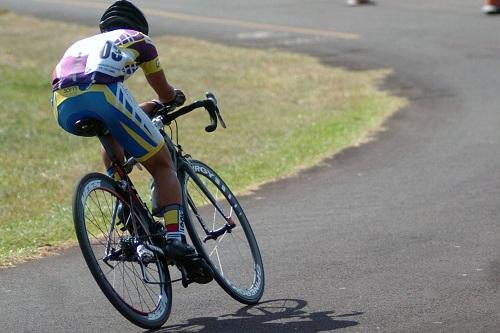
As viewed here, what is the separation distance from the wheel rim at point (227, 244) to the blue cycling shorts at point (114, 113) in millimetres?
569

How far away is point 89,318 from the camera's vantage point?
652 cm

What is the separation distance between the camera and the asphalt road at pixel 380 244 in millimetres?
6524

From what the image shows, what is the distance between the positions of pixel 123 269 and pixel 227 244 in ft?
4.19

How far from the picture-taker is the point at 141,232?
6.34m

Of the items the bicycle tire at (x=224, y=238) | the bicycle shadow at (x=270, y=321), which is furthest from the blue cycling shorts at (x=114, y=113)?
the bicycle shadow at (x=270, y=321)

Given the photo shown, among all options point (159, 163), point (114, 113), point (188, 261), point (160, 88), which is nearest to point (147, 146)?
point (159, 163)

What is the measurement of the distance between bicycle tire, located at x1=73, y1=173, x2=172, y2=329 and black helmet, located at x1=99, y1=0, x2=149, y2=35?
0.95 m

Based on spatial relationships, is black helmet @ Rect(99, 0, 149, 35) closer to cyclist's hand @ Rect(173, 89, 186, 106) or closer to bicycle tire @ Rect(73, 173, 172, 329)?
cyclist's hand @ Rect(173, 89, 186, 106)

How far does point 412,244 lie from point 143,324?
2948mm

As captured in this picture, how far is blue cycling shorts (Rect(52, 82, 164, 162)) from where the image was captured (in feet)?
20.0

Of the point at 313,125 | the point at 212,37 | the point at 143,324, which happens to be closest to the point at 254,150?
the point at 313,125

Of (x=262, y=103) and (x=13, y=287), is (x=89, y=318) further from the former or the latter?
(x=262, y=103)

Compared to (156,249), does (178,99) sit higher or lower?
higher

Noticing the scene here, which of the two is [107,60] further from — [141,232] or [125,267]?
[125,267]
